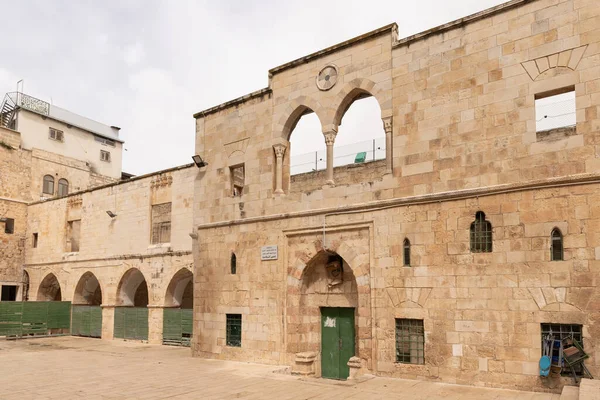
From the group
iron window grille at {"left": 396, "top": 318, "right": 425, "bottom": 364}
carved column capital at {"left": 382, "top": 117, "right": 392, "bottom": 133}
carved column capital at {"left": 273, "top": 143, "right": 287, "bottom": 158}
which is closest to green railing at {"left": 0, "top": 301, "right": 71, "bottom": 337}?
carved column capital at {"left": 273, "top": 143, "right": 287, "bottom": 158}

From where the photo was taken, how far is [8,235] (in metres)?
26.4

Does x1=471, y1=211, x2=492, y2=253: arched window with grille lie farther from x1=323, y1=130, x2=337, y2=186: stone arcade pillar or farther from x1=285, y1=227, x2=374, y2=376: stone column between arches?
x1=323, y1=130, x2=337, y2=186: stone arcade pillar

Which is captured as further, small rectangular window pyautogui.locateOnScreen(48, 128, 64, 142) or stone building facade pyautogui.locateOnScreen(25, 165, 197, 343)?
small rectangular window pyautogui.locateOnScreen(48, 128, 64, 142)

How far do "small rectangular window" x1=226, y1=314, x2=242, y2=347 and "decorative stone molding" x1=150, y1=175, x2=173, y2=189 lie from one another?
773 cm

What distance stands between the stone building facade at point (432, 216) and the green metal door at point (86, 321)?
995 cm

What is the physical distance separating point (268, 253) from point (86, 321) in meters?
13.5

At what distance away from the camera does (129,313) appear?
20953 millimetres

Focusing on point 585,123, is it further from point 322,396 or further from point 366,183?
point 322,396

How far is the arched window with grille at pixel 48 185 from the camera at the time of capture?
27984 mm

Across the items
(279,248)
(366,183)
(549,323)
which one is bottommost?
(549,323)

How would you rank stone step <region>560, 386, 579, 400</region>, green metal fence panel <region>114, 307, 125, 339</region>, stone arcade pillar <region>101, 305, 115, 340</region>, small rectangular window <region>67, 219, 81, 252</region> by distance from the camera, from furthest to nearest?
small rectangular window <region>67, 219, 81, 252</region>, stone arcade pillar <region>101, 305, 115, 340</region>, green metal fence panel <region>114, 307, 125, 339</region>, stone step <region>560, 386, 579, 400</region>

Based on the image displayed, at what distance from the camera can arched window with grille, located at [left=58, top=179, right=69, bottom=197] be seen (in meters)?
28.7

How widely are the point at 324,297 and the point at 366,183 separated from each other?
126 inches

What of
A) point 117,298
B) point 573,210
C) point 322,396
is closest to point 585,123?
point 573,210
